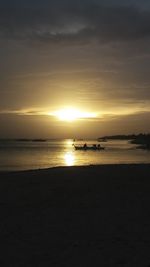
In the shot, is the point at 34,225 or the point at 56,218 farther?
the point at 56,218

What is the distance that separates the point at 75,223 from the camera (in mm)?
9383

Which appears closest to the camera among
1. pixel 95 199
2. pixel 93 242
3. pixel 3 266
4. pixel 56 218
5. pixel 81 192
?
pixel 3 266

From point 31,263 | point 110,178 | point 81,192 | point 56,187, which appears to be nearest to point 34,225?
point 31,263

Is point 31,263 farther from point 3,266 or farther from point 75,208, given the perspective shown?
point 75,208

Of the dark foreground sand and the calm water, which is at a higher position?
the dark foreground sand

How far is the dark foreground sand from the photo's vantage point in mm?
7070

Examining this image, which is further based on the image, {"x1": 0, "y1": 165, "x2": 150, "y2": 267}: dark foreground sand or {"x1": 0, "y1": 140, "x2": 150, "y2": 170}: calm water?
{"x1": 0, "y1": 140, "x2": 150, "y2": 170}: calm water

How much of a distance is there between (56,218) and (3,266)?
3.32 metres

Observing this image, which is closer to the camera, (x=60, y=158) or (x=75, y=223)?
(x=75, y=223)

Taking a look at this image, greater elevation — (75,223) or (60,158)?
(75,223)

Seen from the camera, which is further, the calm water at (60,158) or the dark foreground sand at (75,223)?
the calm water at (60,158)

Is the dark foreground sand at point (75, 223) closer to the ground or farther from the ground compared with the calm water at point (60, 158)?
farther from the ground

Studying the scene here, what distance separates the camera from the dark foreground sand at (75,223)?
7070 mm

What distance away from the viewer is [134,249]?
7.42m
